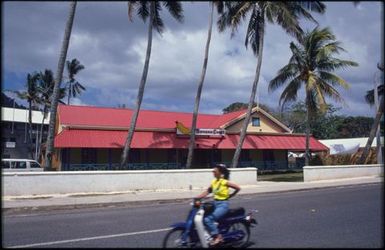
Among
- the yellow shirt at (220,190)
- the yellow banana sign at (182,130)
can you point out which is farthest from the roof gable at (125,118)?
the yellow shirt at (220,190)

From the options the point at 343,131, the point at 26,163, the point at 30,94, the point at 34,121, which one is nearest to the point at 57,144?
the point at 26,163

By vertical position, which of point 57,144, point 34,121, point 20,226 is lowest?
point 20,226

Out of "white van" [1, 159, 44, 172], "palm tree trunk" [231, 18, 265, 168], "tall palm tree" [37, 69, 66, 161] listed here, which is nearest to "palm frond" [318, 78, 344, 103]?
"palm tree trunk" [231, 18, 265, 168]

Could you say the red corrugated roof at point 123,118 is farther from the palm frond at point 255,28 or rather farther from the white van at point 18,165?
the palm frond at point 255,28

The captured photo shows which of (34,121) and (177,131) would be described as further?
(34,121)

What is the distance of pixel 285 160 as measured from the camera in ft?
133

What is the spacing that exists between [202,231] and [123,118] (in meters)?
27.9

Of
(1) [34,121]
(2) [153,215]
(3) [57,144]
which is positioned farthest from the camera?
(1) [34,121]

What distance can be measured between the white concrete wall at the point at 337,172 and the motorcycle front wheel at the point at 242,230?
18.0 meters

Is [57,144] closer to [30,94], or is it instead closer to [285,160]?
[285,160]

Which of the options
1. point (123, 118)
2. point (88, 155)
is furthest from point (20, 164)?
point (123, 118)

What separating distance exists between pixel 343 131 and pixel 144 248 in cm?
8442

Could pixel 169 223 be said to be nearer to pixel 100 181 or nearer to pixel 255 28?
pixel 100 181

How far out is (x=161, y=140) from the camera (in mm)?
31844
